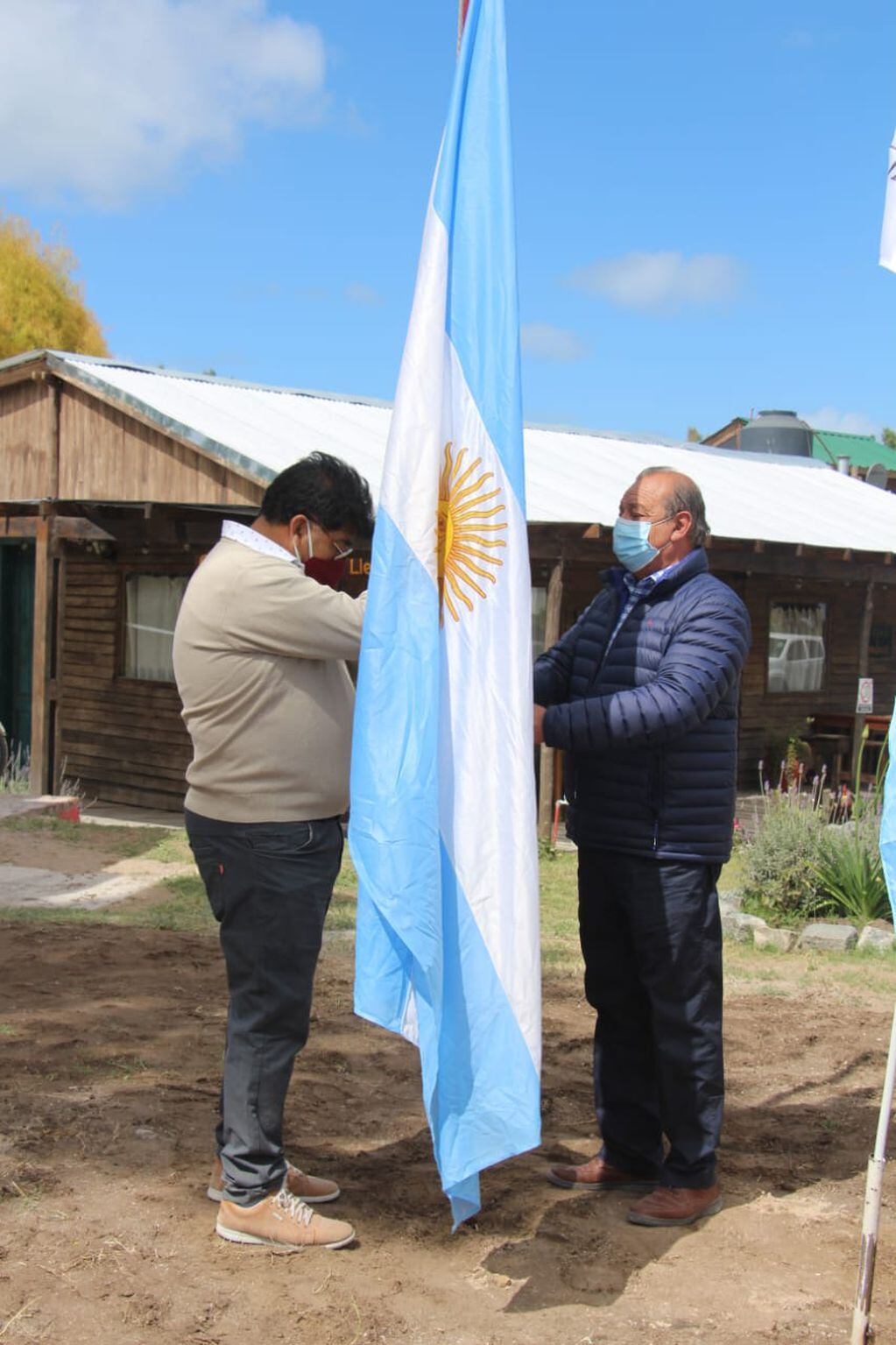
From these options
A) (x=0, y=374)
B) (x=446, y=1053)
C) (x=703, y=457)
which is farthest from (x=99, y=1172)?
(x=703, y=457)

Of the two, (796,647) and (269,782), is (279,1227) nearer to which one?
(269,782)

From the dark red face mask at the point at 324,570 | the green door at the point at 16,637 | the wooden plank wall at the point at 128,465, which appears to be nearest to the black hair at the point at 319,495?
the dark red face mask at the point at 324,570

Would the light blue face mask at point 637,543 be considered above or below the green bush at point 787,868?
above

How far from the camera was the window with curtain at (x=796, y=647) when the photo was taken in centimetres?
1680

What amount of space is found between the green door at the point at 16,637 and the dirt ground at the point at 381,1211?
10515 millimetres

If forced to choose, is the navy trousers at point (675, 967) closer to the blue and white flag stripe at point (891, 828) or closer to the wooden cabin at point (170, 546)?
the blue and white flag stripe at point (891, 828)

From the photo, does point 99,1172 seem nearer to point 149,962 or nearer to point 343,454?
point 149,962

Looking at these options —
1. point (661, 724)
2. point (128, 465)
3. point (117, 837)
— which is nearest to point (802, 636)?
point (128, 465)

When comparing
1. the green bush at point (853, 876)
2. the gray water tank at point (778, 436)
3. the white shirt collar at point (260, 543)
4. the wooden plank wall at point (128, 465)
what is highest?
the gray water tank at point (778, 436)

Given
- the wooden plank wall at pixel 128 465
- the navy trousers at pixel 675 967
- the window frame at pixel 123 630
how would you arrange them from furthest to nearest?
the window frame at pixel 123 630, the wooden plank wall at pixel 128 465, the navy trousers at pixel 675 967

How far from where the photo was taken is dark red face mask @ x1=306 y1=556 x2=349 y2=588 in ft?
11.7

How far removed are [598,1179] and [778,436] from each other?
24642 millimetres

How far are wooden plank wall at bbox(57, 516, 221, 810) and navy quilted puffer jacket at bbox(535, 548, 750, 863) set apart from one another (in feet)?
30.8

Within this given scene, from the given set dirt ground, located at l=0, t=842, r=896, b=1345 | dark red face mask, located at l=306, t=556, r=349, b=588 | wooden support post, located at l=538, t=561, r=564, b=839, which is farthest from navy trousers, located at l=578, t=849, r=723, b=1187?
wooden support post, located at l=538, t=561, r=564, b=839
